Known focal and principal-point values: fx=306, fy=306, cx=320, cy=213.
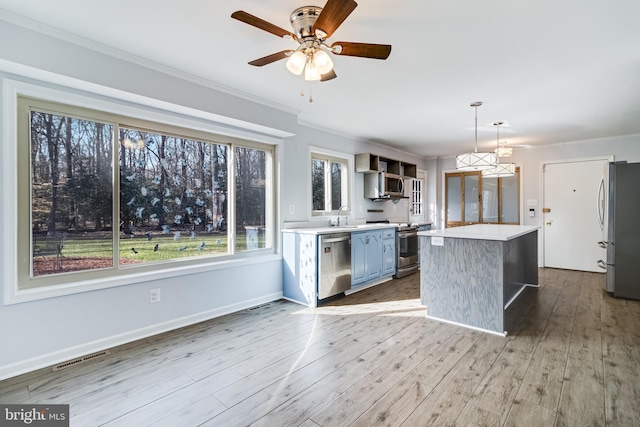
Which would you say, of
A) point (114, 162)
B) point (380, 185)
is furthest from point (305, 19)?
point (380, 185)

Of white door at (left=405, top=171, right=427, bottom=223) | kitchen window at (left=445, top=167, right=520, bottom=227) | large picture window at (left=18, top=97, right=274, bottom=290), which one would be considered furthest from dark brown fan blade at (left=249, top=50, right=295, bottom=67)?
kitchen window at (left=445, top=167, right=520, bottom=227)

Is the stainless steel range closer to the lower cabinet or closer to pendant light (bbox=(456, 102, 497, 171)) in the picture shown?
the lower cabinet

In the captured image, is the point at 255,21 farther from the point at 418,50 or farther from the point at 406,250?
the point at 406,250

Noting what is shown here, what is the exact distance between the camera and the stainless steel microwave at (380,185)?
212 inches

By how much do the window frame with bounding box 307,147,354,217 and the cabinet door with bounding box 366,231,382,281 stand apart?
0.81 m

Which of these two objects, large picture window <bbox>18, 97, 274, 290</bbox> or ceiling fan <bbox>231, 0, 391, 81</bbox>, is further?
large picture window <bbox>18, 97, 274, 290</bbox>

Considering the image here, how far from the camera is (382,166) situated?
5.74m

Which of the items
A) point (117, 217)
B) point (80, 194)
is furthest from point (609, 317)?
point (80, 194)

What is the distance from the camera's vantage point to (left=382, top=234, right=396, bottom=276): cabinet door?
15.6 ft

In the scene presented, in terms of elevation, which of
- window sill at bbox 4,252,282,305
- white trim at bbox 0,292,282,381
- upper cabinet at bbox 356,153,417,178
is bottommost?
white trim at bbox 0,292,282,381

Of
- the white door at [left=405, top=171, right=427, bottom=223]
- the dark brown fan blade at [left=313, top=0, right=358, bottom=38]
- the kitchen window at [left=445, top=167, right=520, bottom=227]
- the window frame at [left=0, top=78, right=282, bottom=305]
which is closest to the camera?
the dark brown fan blade at [left=313, top=0, right=358, bottom=38]

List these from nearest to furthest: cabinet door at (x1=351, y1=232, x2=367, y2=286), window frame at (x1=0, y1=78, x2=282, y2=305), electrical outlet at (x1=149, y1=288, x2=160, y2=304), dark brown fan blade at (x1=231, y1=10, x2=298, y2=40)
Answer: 1. dark brown fan blade at (x1=231, y1=10, x2=298, y2=40)
2. window frame at (x1=0, y1=78, x2=282, y2=305)
3. electrical outlet at (x1=149, y1=288, x2=160, y2=304)
4. cabinet door at (x1=351, y1=232, x2=367, y2=286)

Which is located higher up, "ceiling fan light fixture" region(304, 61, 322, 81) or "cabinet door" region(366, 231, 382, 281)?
"ceiling fan light fixture" region(304, 61, 322, 81)

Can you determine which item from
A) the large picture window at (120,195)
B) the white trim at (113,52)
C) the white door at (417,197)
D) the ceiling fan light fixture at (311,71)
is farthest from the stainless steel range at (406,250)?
the ceiling fan light fixture at (311,71)
